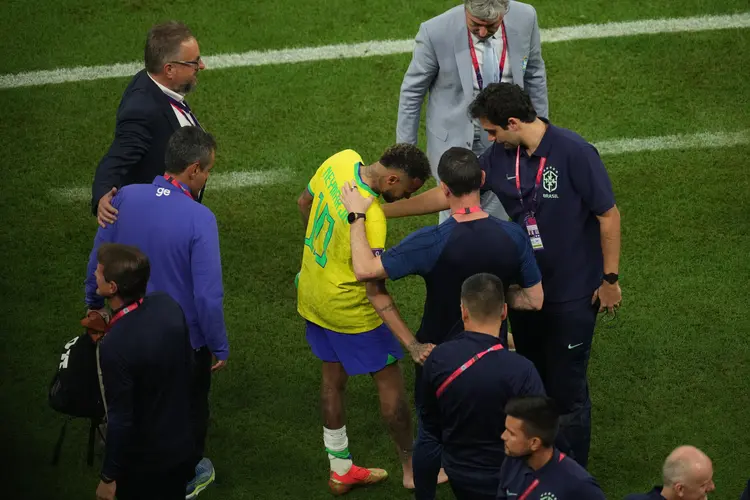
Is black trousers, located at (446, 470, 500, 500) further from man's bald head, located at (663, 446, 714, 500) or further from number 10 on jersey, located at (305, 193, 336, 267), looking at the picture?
number 10 on jersey, located at (305, 193, 336, 267)

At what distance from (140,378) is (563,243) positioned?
7.02 ft

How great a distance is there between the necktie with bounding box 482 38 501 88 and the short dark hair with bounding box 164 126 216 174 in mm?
1958

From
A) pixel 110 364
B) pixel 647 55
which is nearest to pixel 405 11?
pixel 647 55

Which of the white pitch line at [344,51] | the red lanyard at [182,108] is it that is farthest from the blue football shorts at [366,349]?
the white pitch line at [344,51]

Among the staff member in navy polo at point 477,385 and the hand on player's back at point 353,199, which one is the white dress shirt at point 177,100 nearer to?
the hand on player's back at point 353,199

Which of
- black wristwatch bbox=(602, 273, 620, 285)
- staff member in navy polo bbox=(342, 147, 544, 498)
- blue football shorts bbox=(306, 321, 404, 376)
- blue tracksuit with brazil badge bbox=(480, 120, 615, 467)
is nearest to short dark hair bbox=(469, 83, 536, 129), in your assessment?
blue tracksuit with brazil badge bbox=(480, 120, 615, 467)

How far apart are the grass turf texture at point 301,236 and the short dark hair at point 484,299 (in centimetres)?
180

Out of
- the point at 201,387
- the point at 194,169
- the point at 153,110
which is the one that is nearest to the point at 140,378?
the point at 201,387

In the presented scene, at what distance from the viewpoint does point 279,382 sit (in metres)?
7.07

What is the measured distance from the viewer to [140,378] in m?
4.86

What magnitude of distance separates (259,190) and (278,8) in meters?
2.50

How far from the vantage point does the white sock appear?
20.5ft

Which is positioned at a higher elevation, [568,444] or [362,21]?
[362,21]

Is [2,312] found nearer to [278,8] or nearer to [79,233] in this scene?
[79,233]
